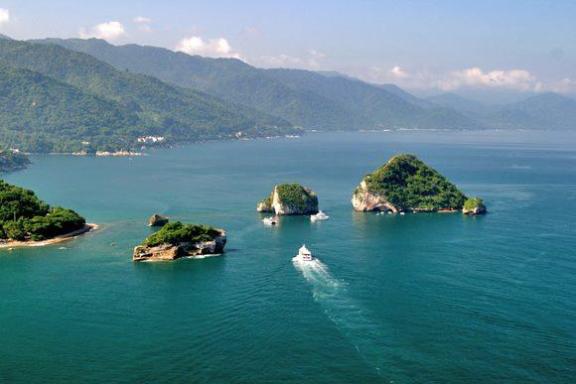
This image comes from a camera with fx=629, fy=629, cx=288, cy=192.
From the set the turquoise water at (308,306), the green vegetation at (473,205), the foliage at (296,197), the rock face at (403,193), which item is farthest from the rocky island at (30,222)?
the green vegetation at (473,205)

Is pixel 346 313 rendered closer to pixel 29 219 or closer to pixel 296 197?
pixel 296 197

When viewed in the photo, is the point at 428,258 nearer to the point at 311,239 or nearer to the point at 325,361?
the point at 311,239

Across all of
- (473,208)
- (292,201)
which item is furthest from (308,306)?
(473,208)

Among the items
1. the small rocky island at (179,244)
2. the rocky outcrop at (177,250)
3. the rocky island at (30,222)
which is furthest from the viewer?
the rocky island at (30,222)

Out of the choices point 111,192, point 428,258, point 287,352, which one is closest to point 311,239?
point 428,258

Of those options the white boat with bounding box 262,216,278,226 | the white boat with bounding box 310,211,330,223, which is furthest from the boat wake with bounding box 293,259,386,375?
the white boat with bounding box 310,211,330,223

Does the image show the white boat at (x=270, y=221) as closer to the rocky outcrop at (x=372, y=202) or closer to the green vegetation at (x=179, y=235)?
the rocky outcrop at (x=372, y=202)
